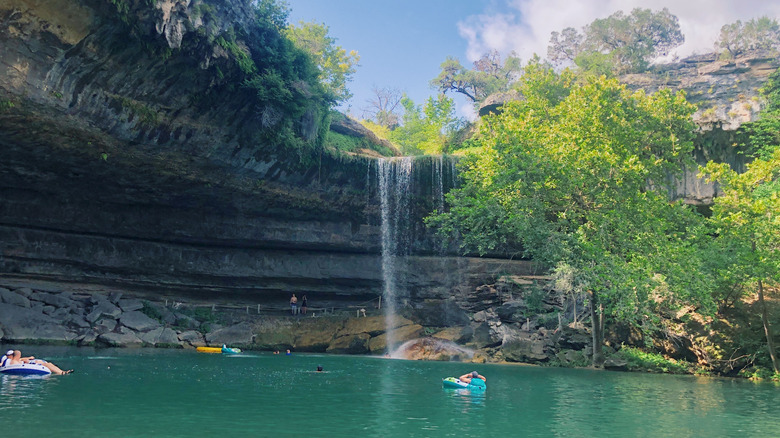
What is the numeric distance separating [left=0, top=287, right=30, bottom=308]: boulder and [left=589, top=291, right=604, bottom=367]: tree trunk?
1071 inches

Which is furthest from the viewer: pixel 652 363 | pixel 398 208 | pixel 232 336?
pixel 398 208

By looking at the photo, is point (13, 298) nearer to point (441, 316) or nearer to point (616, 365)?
point (441, 316)

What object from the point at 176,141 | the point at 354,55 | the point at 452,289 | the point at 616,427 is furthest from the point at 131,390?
the point at 354,55

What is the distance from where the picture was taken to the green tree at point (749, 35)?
51344 mm

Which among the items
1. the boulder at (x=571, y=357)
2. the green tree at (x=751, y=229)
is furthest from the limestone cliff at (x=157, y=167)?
the green tree at (x=751, y=229)

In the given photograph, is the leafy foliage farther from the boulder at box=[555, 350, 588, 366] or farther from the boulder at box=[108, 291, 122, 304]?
the boulder at box=[108, 291, 122, 304]

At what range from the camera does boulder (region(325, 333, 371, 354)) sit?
97.4 ft

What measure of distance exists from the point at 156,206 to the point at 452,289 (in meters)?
18.2

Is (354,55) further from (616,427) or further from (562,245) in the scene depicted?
(616,427)

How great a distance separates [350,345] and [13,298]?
17002 millimetres

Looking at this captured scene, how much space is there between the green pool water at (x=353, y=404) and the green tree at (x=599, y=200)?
429 cm

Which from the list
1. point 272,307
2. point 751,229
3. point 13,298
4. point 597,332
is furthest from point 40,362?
point 751,229

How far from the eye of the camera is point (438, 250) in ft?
115

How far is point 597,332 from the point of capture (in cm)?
2469
